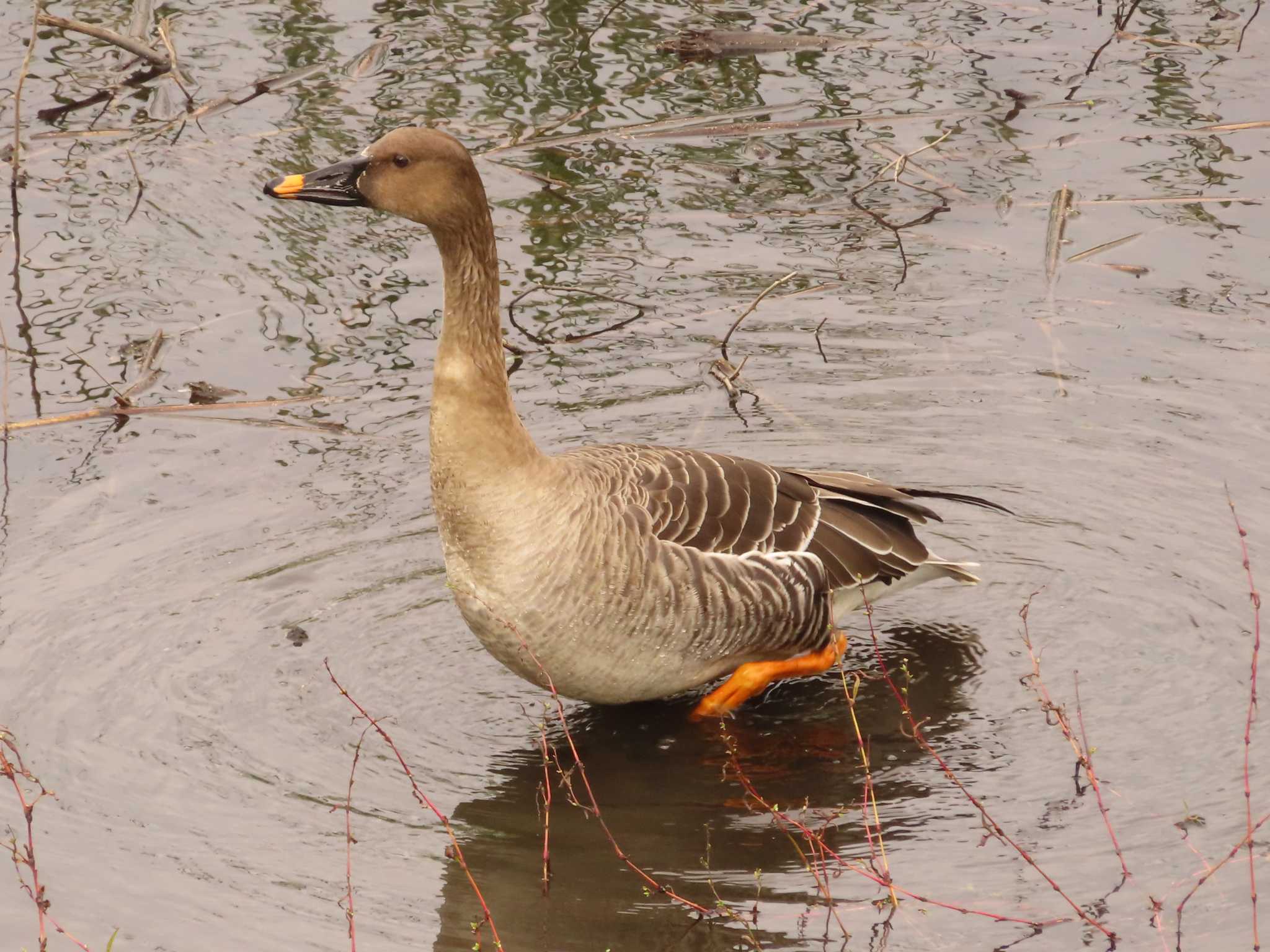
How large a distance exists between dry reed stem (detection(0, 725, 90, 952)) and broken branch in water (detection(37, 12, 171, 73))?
5420mm

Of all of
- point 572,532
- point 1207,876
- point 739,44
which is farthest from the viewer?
point 739,44

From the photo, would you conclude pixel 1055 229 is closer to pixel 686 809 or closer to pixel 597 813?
pixel 686 809

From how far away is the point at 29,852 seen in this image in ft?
16.4

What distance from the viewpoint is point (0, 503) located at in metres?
7.92

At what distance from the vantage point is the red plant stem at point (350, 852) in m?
5.14

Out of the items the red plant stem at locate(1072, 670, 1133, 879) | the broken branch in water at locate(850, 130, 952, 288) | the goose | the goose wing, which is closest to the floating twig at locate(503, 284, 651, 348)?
the broken branch in water at locate(850, 130, 952, 288)

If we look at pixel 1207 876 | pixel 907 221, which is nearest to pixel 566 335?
pixel 907 221

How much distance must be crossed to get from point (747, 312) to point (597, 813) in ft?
12.7

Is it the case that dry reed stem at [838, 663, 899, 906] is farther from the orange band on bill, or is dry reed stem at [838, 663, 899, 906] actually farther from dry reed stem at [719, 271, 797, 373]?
dry reed stem at [719, 271, 797, 373]

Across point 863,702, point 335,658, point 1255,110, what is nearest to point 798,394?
point 863,702

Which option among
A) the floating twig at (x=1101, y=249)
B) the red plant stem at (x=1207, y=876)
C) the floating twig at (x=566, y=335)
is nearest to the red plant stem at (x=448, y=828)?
the red plant stem at (x=1207, y=876)

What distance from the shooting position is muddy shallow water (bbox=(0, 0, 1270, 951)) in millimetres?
5848

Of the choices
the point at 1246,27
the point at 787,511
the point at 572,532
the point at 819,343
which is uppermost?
the point at 1246,27

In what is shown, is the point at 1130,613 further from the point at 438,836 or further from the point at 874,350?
the point at 438,836
